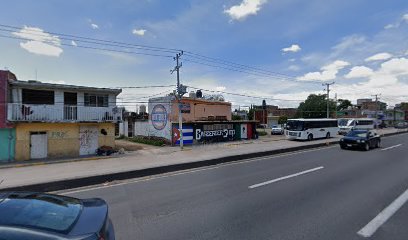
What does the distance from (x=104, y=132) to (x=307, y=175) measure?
681 inches

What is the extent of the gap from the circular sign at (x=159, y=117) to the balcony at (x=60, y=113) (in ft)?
25.1

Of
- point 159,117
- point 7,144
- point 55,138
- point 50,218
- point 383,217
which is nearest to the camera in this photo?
point 50,218

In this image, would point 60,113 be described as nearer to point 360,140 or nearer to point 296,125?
A: point 360,140

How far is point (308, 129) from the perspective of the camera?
98.5 ft

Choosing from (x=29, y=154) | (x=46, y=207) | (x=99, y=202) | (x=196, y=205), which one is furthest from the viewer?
(x=29, y=154)

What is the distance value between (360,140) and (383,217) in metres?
15.2

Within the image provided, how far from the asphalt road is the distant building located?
12841 millimetres

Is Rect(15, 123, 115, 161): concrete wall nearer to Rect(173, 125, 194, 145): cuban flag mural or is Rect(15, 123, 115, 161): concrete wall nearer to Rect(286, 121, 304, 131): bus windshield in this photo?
Rect(173, 125, 194, 145): cuban flag mural

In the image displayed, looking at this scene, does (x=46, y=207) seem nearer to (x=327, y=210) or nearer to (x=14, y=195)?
(x=14, y=195)

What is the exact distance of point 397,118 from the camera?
293ft

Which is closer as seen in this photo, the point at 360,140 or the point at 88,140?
the point at 360,140

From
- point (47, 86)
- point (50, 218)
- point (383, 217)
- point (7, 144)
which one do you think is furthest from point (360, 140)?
point (7, 144)

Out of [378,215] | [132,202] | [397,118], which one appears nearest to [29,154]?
[132,202]

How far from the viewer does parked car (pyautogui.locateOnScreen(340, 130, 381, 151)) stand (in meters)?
18.3
